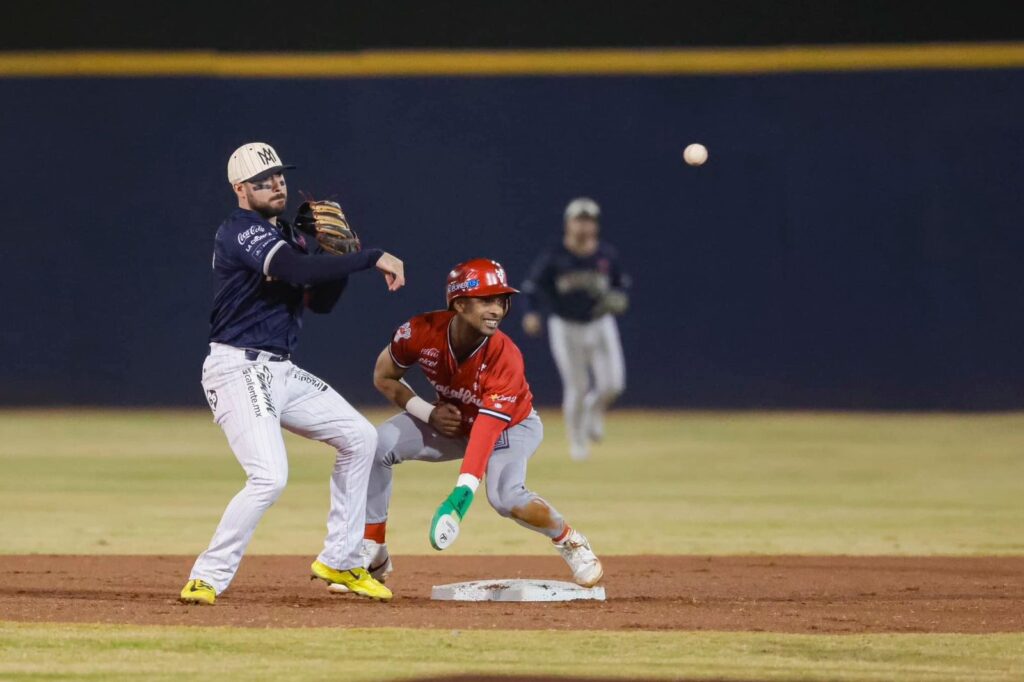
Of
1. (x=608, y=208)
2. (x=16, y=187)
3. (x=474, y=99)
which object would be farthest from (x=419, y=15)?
(x=16, y=187)

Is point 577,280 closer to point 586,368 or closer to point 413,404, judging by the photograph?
point 586,368

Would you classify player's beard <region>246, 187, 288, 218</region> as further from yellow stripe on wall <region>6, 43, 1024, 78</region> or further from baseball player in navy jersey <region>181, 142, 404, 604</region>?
yellow stripe on wall <region>6, 43, 1024, 78</region>

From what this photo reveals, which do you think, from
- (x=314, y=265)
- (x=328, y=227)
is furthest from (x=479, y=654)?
(x=328, y=227)

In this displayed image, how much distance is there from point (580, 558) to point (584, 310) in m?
7.79

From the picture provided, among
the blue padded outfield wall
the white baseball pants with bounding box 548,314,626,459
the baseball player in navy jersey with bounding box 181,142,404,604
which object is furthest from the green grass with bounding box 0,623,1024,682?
the blue padded outfield wall

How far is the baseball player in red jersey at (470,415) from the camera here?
639 cm

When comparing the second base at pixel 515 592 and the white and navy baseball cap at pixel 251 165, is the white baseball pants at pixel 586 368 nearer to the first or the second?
the second base at pixel 515 592

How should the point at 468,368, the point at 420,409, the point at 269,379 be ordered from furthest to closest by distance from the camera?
the point at 420,409 → the point at 468,368 → the point at 269,379

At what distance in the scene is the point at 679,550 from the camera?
8.46 meters

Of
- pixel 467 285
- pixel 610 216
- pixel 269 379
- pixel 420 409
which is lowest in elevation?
pixel 420 409

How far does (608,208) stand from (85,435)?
6385mm

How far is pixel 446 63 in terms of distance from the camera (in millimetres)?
18234

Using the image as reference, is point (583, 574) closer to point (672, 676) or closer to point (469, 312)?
point (469, 312)

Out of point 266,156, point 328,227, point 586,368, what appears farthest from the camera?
point 586,368
